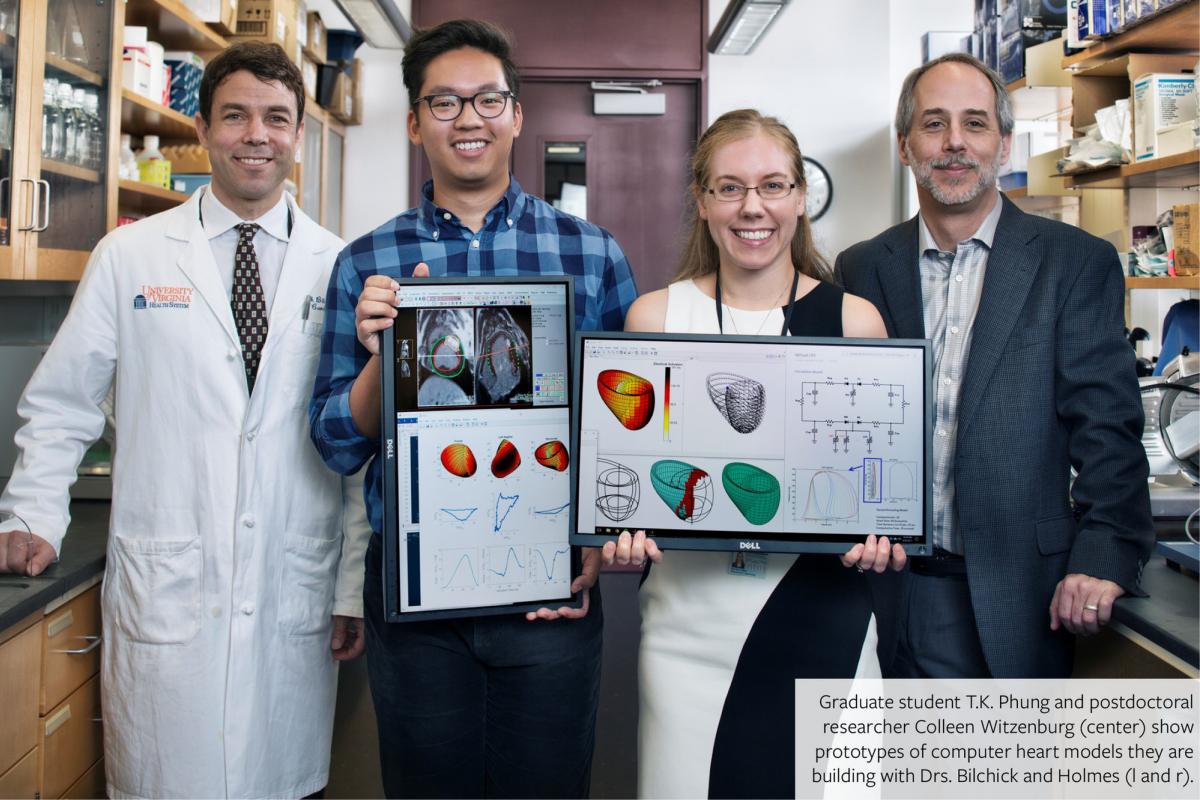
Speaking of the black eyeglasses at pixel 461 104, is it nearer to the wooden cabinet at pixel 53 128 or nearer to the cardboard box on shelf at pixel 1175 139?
the wooden cabinet at pixel 53 128

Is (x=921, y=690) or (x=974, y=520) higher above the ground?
(x=974, y=520)

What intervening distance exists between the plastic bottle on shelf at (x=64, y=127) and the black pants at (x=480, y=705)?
161cm

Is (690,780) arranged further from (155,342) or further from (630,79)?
(630,79)

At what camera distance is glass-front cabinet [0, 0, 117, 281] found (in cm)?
214

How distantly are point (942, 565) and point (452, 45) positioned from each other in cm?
122

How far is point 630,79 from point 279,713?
410cm

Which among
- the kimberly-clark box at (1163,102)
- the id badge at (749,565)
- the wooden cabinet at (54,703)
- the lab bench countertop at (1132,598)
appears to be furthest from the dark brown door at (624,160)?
the id badge at (749,565)

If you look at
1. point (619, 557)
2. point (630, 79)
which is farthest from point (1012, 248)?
point (630, 79)

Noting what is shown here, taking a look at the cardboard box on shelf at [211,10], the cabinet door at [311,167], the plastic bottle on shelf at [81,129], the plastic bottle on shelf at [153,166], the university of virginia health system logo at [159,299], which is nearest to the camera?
the university of virginia health system logo at [159,299]

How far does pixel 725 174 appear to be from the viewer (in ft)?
4.80

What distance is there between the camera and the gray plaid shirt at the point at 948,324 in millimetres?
1668

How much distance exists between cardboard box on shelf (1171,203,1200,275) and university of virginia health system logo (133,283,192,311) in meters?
2.64

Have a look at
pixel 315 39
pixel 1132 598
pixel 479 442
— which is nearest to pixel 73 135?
pixel 479 442

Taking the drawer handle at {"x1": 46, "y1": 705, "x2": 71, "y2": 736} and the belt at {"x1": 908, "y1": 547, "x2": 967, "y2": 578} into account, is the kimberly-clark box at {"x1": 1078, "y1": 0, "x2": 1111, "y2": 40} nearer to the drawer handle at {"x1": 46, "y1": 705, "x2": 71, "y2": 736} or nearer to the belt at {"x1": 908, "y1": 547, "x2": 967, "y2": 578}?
the belt at {"x1": 908, "y1": 547, "x2": 967, "y2": 578}
